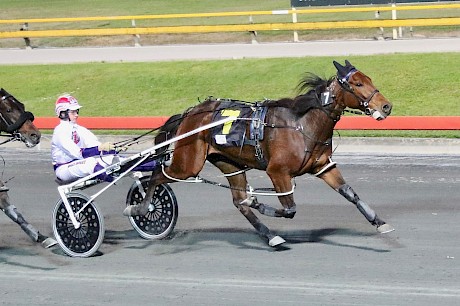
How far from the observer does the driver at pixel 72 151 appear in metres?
10.1

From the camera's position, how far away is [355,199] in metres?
9.59

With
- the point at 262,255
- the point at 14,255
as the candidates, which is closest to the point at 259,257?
the point at 262,255

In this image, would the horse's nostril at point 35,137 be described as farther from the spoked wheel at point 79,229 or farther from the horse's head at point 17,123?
the spoked wheel at point 79,229

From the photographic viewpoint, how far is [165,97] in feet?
71.7

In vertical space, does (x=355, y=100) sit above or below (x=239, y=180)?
above

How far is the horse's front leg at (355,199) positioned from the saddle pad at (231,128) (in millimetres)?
920

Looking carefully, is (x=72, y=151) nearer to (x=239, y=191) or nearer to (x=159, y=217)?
(x=159, y=217)

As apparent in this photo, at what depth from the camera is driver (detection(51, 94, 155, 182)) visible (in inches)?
399

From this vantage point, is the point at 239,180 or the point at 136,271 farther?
the point at 239,180

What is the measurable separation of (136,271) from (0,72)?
17.1 metres

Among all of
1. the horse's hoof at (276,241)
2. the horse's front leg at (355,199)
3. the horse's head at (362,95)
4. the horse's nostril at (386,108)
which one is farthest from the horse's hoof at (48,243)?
the horse's nostril at (386,108)

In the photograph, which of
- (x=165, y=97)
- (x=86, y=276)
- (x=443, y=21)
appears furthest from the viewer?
(x=443, y=21)

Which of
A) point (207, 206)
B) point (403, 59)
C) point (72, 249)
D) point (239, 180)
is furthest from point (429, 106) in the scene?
point (72, 249)

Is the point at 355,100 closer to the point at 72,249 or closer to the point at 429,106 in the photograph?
the point at 72,249
